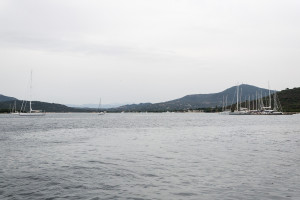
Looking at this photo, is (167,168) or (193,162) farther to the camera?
(193,162)

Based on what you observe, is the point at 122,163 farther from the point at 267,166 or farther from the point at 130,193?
the point at 267,166

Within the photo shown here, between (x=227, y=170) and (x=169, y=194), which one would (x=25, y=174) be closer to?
(x=169, y=194)

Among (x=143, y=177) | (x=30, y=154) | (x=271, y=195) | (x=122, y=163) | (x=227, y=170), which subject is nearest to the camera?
(x=271, y=195)

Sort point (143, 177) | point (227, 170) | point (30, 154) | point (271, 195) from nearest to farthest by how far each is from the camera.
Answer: point (271, 195) < point (143, 177) < point (227, 170) < point (30, 154)

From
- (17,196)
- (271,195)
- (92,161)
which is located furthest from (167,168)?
(17,196)

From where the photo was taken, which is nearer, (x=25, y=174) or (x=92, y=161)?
(x=25, y=174)

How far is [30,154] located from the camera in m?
38.4

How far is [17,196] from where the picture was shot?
19656 mm

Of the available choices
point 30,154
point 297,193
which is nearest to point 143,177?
point 297,193

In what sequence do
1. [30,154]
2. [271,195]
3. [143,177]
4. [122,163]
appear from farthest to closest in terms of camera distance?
[30,154]
[122,163]
[143,177]
[271,195]

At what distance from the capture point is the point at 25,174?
26.0 m

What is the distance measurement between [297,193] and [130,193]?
35.0ft

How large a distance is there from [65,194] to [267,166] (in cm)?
1891

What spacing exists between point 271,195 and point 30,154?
29.4 meters
